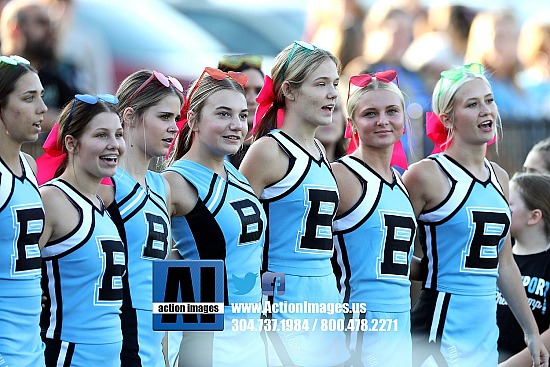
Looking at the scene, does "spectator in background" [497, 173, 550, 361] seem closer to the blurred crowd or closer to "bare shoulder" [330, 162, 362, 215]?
"bare shoulder" [330, 162, 362, 215]

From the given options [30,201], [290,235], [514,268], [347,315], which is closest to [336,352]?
[347,315]

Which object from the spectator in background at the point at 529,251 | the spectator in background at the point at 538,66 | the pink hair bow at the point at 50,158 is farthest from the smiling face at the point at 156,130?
the spectator in background at the point at 538,66

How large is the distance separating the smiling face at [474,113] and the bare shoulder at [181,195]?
1663mm

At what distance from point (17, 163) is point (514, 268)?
2.93 m

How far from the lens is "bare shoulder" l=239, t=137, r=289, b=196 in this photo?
20.3 ft

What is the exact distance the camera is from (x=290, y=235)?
616 cm

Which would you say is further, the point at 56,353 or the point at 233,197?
the point at 233,197

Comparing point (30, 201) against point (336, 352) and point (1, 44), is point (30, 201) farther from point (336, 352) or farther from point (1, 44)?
point (1, 44)

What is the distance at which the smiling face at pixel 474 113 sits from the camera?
22.1ft

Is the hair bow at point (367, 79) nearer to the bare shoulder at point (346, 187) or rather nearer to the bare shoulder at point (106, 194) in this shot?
the bare shoulder at point (346, 187)

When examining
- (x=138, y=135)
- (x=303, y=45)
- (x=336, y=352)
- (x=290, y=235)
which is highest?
(x=303, y=45)

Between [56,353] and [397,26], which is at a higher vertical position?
[397,26]

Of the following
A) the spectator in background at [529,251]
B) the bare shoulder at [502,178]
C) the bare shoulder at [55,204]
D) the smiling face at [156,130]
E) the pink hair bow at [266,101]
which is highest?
the pink hair bow at [266,101]

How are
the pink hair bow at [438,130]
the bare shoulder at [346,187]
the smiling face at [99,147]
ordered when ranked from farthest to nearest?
the pink hair bow at [438,130] < the bare shoulder at [346,187] < the smiling face at [99,147]
